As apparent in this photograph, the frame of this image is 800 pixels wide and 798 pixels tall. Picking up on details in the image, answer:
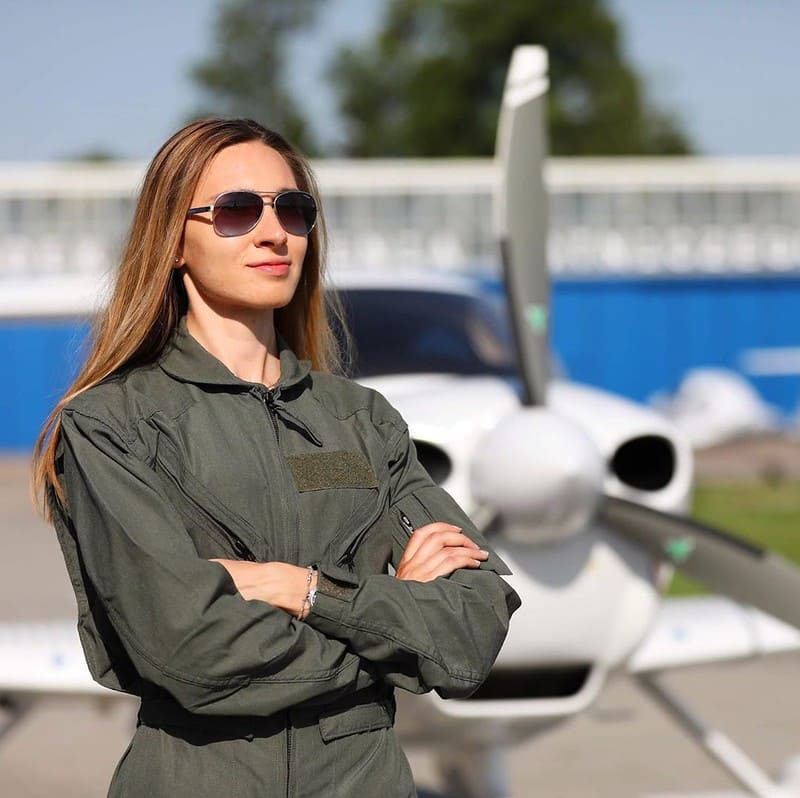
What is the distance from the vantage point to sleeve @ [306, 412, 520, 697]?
161 cm

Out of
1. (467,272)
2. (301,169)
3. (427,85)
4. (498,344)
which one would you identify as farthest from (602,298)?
(427,85)

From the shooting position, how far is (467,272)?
23.3m

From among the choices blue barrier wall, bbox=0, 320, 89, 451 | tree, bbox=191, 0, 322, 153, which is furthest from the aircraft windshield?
tree, bbox=191, 0, 322, 153

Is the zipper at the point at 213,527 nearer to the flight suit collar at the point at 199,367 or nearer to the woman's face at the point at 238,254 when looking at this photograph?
the flight suit collar at the point at 199,367

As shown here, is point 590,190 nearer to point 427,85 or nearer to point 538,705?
point 538,705

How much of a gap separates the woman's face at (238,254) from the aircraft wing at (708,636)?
241 centimetres

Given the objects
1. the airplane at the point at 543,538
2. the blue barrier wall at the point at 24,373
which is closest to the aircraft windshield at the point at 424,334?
the airplane at the point at 543,538

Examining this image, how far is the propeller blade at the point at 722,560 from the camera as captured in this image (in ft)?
12.0

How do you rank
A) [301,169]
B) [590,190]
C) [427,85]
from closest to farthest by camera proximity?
[301,169]
[590,190]
[427,85]

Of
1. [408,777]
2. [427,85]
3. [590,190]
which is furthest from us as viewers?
[427,85]

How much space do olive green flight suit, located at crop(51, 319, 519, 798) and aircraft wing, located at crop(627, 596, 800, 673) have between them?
7.73 ft

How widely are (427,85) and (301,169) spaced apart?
173 ft

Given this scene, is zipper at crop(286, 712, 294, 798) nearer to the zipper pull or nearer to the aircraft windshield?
the zipper pull

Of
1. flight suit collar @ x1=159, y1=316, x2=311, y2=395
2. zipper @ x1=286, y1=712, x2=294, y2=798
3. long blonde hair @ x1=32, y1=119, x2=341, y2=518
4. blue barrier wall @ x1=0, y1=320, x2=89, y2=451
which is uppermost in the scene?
long blonde hair @ x1=32, y1=119, x2=341, y2=518
